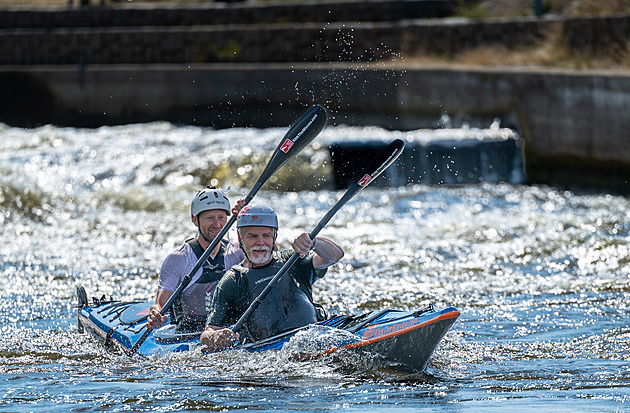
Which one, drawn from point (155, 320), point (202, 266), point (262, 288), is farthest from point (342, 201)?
point (155, 320)

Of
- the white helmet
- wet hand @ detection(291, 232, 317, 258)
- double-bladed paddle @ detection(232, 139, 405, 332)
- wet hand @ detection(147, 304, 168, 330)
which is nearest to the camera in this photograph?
wet hand @ detection(291, 232, 317, 258)

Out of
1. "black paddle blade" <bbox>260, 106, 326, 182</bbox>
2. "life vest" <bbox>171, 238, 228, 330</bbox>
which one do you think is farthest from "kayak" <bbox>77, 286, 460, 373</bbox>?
"black paddle blade" <bbox>260, 106, 326, 182</bbox>

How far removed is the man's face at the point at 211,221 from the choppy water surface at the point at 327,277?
1.05m

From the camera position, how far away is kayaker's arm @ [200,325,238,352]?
6.09 metres

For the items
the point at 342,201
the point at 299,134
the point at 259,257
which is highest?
the point at 299,134

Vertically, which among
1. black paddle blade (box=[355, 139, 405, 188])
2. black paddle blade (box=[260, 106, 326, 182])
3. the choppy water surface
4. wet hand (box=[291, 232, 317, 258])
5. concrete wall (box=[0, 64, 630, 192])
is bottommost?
the choppy water surface

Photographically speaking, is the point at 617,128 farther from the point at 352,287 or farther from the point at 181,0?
the point at 181,0

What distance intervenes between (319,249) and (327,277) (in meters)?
4.63

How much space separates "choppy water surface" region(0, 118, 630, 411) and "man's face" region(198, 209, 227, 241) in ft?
3.44

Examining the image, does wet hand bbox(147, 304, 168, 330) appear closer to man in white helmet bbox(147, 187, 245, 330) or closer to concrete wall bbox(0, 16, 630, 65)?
man in white helmet bbox(147, 187, 245, 330)

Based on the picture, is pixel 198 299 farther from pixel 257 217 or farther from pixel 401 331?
pixel 401 331

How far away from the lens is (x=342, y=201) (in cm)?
667

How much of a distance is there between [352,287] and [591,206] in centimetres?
516

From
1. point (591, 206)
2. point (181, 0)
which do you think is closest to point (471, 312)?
point (591, 206)
